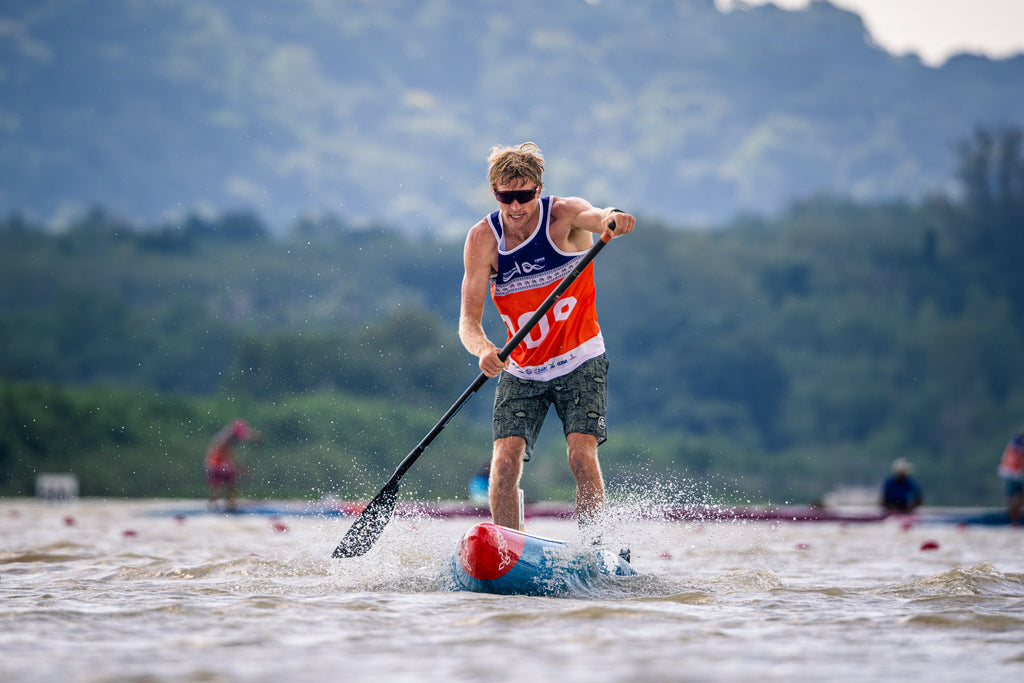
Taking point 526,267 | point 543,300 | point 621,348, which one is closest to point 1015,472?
point 543,300

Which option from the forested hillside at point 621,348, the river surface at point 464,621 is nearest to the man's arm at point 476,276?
the river surface at point 464,621

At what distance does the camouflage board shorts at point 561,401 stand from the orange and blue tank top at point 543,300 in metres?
0.05

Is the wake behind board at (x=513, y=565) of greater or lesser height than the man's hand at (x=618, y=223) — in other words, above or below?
below

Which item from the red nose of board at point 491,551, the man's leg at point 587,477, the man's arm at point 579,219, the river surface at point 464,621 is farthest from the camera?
the man's leg at point 587,477

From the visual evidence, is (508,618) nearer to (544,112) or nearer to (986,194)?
(986,194)

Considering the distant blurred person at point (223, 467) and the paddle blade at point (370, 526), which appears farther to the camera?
the distant blurred person at point (223, 467)

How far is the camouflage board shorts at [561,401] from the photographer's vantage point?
5.84m

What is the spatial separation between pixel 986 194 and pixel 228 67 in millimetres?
113640

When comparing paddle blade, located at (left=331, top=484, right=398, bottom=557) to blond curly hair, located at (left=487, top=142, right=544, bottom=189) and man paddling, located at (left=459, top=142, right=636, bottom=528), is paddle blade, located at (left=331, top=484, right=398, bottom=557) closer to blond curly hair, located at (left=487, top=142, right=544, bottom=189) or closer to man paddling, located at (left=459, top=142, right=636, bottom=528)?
man paddling, located at (left=459, top=142, right=636, bottom=528)

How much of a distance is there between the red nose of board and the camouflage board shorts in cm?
69

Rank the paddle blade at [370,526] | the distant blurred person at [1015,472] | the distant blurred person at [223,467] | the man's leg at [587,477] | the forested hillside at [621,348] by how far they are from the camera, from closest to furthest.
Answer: the man's leg at [587,477]
the paddle blade at [370,526]
the distant blurred person at [1015,472]
the distant blurred person at [223,467]
the forested hillside at [621,348]

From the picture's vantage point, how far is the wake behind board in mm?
5164

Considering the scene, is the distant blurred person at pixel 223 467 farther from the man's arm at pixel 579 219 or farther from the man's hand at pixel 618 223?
the man's hand at pixel 618 223

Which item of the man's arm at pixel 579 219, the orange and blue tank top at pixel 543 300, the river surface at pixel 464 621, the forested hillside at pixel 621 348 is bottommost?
the river surface at pixel 464 621
